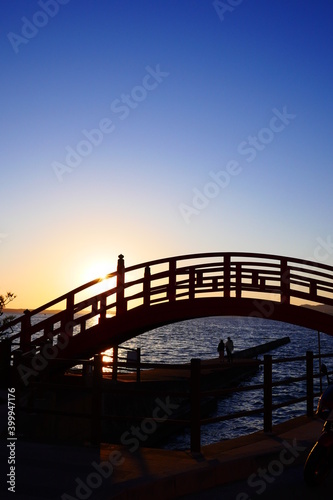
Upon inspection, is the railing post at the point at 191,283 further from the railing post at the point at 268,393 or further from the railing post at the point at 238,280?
the railing post at the point at 268,393

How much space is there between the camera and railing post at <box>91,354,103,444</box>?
828cm

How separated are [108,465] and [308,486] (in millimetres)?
2339

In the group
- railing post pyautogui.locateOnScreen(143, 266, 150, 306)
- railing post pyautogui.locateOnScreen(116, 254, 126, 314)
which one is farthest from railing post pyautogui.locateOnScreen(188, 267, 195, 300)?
railing post pyautogui.locateOnScreen(116, 254, 126, 314)

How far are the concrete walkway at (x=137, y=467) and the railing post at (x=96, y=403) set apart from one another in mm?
244

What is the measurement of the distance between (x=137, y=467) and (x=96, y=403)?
5.94ft

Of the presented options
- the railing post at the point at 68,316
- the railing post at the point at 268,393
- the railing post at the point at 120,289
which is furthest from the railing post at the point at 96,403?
the railing post at the point at 120,289

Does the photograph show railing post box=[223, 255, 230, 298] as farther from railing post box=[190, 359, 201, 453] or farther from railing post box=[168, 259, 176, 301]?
railing post box=[190, 359, 201, 453]

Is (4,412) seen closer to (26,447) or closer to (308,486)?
(26,447)

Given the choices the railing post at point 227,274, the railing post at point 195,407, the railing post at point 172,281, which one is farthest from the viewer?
the railing post at point 172,281

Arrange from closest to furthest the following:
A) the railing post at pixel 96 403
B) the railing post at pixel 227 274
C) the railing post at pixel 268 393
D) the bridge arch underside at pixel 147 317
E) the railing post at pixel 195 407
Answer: the railing post at pixel 195 407 < the railing post at pixel 96 403 < the railing post at pixel 268 393 < the railing post at pixel 227 274 < the bridge arch underside at pixel 147 317

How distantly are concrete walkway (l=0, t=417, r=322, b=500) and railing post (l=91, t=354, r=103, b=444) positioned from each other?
24cm

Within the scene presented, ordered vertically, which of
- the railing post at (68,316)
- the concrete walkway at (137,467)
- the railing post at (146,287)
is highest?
the railing post at (146,287)

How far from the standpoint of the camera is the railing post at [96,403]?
8.28 meters

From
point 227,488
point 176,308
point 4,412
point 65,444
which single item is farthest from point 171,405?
point 227,488
